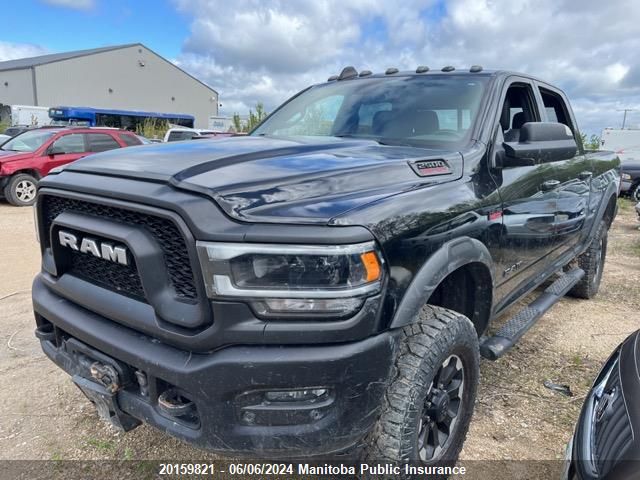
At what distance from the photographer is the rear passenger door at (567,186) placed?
3596mm

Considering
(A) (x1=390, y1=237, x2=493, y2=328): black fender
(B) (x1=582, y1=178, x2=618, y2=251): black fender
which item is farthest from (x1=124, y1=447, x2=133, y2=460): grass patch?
(B) (x1=582, y1=178, x2=618, y2=251): black fender

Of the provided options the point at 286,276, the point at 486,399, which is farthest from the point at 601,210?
the point at 286,276

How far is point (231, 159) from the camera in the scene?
6.85 ft

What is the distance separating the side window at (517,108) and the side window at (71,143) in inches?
399

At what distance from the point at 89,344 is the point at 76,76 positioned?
2169 inches

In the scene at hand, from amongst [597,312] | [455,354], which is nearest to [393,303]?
[455,354]

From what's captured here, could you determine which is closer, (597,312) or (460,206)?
(460,206)

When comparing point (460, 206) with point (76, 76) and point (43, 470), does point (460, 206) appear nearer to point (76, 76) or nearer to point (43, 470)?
point (43, 470)

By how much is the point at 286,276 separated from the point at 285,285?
0.03 metres

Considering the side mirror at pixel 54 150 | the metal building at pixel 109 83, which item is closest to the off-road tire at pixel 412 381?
the side mirror at pixel 54 150

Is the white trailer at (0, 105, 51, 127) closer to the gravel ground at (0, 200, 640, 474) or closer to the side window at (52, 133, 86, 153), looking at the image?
the side window at (52, 133, 86, 153)

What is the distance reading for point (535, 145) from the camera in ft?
8.95

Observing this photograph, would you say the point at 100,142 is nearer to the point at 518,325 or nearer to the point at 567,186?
the point at 567,186

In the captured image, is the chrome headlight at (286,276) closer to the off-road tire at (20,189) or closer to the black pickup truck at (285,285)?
the black pickup truck at (285,285)
